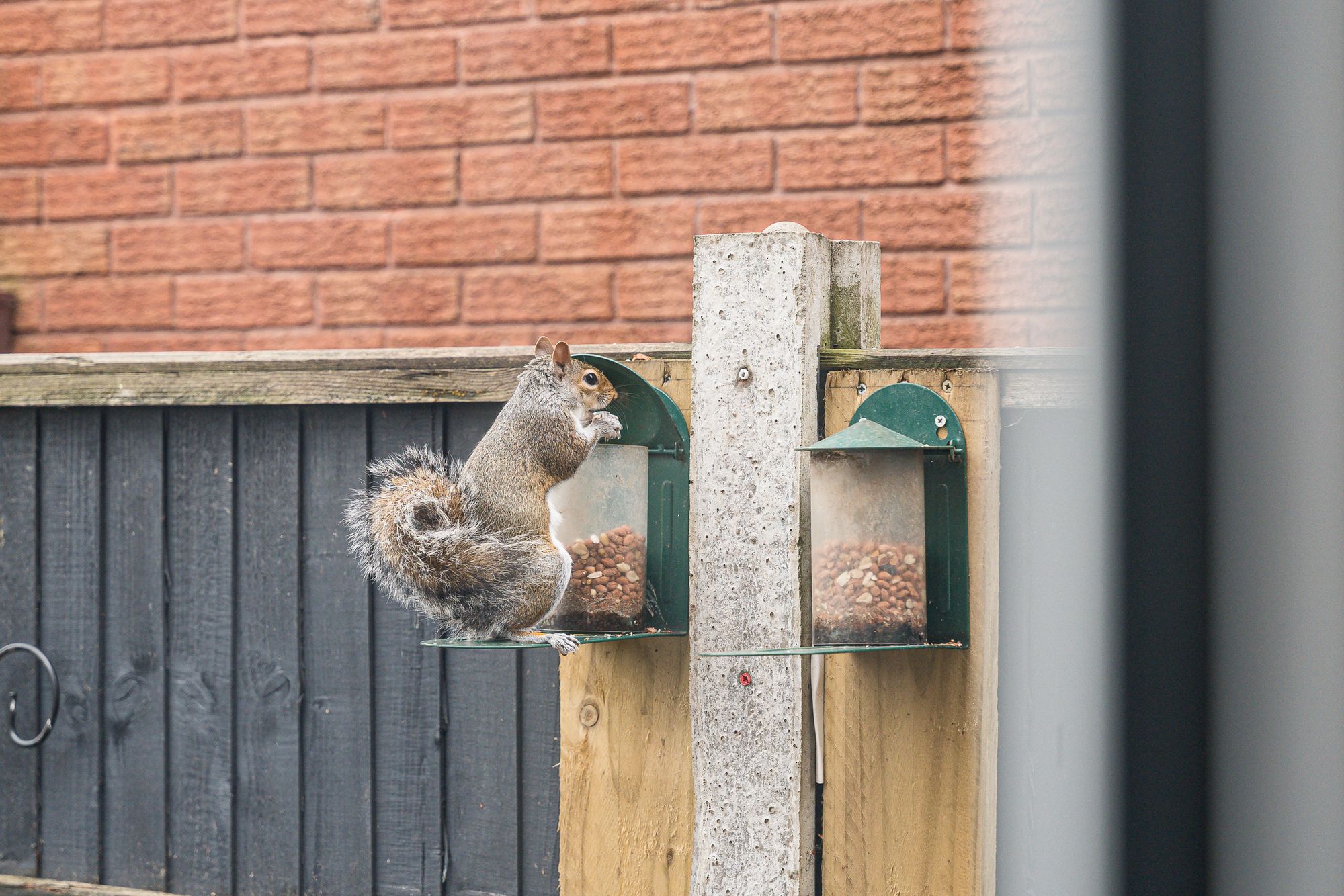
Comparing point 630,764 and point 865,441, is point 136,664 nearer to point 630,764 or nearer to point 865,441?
point 630,764

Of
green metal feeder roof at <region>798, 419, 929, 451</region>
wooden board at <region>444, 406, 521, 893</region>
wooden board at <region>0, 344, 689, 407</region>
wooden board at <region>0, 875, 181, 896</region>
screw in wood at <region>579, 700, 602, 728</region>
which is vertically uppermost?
wooden board at <region>0, 344, 689, 407</region>

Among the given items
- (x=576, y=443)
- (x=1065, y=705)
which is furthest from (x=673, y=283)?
(x=1065, y=705)

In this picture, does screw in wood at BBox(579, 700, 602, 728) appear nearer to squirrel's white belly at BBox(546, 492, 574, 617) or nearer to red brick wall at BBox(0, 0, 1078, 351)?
squirrel's white belly at BBox(546, 492, 574, 617)

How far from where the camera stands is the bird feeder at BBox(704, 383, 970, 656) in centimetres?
140

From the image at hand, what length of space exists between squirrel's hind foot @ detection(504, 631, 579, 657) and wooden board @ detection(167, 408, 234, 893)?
76 centimetres

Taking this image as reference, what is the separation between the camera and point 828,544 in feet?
4.68

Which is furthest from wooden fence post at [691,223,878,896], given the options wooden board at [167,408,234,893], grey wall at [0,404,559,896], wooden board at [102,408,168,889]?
wooden board at [102,408,168,889]

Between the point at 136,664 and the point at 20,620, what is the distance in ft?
0.81

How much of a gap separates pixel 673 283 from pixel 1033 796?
92.0 inches

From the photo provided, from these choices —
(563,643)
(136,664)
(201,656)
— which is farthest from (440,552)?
(136,664)

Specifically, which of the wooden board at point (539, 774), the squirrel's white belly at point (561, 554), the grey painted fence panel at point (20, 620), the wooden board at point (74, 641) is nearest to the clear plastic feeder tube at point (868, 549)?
the squirrel's white belly at point (561, 554)

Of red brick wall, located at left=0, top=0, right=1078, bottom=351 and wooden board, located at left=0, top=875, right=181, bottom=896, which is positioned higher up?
red brick wall, located at left=0, top=0, right=1078, bottom=351

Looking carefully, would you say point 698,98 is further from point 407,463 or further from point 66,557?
point 66,557

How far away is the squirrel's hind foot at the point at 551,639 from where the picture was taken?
1.45 m
